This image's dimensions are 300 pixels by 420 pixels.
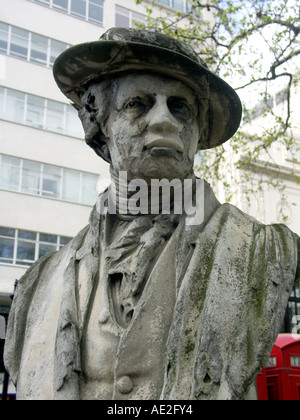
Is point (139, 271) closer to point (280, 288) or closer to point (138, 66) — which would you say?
point (280, 288)

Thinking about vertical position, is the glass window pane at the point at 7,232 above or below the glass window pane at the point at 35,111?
below

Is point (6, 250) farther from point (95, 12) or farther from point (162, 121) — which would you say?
point (162, 121)

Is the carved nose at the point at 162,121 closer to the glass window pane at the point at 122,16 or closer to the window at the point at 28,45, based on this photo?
the window at the point at 28,45

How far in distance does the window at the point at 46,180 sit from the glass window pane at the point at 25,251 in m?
1.70

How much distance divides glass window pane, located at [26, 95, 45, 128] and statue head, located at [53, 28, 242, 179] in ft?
52.3

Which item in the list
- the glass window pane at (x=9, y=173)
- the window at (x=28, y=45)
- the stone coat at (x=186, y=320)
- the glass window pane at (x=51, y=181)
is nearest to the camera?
the stone coat at (x=186, y=320)

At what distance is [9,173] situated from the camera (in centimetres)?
1756

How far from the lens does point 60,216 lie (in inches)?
708

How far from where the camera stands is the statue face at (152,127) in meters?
2.68

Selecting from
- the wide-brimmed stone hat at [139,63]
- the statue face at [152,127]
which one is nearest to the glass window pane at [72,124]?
the wide-brimmed stone hat at [139,63]

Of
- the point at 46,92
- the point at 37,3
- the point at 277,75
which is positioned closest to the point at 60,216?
the point at 46,92

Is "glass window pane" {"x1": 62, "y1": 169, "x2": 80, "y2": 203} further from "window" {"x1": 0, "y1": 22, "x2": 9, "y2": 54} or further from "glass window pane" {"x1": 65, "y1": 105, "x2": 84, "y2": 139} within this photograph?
"window" {"x1": 0, "y1": 22, "x2": 9, "y2": 54}

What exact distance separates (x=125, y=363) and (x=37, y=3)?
1890 centimetres
